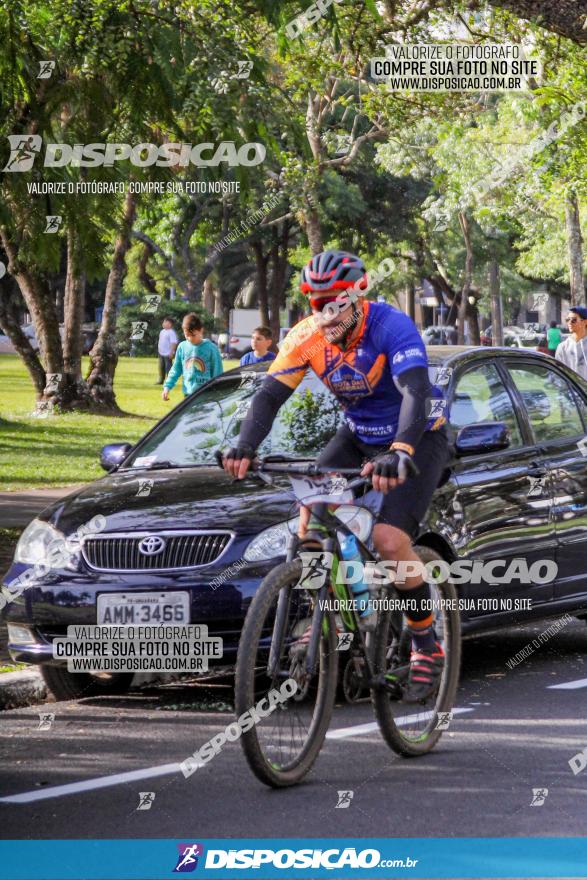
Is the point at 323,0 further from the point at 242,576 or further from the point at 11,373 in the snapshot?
the point at 11,373

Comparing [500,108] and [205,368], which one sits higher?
[500,108]

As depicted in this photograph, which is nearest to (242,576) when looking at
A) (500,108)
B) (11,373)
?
(500,108)

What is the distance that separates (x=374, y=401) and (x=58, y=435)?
61.1 feet

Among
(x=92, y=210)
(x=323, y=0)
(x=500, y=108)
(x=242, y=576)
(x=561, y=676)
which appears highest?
(x=500, y=108)

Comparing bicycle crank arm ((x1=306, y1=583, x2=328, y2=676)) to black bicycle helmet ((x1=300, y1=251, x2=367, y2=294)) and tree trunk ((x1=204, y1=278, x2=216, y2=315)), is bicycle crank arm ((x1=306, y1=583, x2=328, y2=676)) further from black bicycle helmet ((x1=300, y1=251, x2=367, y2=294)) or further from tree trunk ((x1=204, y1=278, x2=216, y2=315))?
tree trunk ((x1=204, y1=278, x2=216, y2=315))

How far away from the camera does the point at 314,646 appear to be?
5.63 m

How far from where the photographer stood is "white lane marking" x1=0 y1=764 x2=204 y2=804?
5555 millimetres

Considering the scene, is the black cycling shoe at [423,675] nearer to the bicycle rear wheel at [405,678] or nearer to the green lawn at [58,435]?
the bicycle rear wheel at [405,678]

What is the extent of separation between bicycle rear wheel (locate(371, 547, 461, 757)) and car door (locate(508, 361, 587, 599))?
195cm

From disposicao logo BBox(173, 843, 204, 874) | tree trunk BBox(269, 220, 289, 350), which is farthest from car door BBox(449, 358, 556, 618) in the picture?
tree trunk BBox(269, 220, 289, 350)

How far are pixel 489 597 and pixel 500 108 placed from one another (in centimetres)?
2954

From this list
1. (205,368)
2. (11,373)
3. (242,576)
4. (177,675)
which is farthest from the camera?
(11,373)

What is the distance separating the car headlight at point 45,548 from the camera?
729 centimetres

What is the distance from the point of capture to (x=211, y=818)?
5.24 meters
